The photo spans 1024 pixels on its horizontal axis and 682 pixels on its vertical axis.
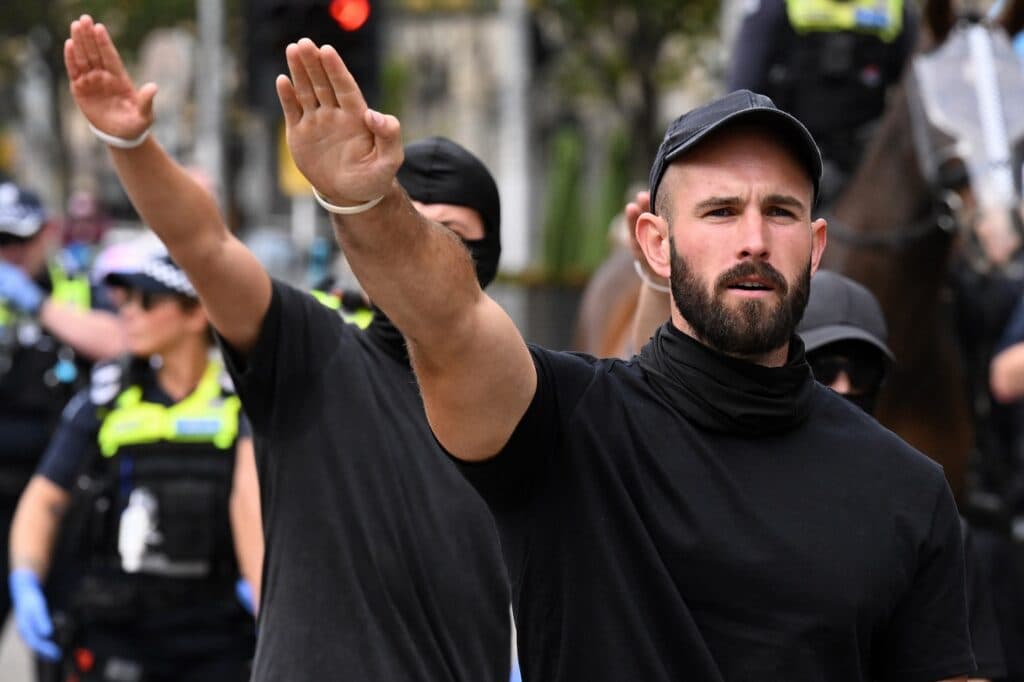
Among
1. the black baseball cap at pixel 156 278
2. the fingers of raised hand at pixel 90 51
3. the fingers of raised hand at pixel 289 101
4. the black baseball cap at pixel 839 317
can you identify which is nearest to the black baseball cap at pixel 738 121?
the fingers of raised hand at pixel 289 101

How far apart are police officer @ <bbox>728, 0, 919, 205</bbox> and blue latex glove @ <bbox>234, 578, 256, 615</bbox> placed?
9.06 ft

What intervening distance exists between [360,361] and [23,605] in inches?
93.4

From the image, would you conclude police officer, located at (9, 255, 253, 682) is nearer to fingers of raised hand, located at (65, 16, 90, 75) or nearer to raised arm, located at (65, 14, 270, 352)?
raised arm, located at (65, 14, 270, 352)

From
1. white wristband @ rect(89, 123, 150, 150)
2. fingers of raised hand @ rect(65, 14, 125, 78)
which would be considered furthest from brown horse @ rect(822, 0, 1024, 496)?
fingers of raised hand @ rect(65, 14, 125, 78)

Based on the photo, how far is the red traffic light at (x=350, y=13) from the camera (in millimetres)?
9547

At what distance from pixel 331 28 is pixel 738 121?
273 inches

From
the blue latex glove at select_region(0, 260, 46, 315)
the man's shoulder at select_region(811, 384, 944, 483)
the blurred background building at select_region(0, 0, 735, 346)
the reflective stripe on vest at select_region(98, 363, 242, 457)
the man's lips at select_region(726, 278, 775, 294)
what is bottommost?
the blurred background building at select_region(0, 0, 735, 346)

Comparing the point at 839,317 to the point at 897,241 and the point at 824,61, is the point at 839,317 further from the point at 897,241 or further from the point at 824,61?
the point at 824,61

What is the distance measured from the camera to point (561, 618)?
9.09 feet

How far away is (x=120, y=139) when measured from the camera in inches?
152

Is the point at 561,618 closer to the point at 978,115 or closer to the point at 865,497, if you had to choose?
the point at 865,497

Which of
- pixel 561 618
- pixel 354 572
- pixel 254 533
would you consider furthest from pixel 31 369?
pixel 561 618

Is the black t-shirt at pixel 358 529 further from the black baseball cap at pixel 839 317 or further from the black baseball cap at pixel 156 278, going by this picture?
the black baseball cap at pixel 156 278

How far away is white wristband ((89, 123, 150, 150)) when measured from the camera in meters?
3.84
